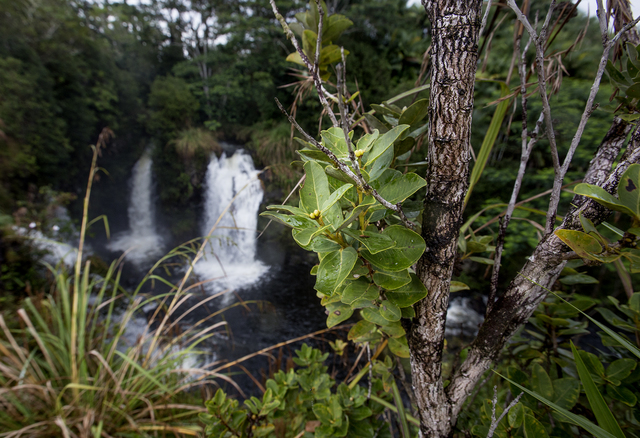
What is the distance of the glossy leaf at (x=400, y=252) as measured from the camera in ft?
1.18

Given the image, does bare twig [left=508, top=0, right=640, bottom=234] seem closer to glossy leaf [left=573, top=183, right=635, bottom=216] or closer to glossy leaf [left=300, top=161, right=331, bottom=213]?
glossy leaf [left=573, top=183, right=635, bottom=216]

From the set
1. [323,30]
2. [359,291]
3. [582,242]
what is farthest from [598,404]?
[323,30]

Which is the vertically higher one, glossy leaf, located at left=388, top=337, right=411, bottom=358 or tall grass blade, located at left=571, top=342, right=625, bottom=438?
tall grass blade, located at left=571, top=342, right=625, bottom=438

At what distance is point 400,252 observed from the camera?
0.37 m

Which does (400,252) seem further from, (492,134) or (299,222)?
(492,134)

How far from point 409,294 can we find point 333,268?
13 centimetres

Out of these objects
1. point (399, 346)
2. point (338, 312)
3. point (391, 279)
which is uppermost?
point (391, 279)

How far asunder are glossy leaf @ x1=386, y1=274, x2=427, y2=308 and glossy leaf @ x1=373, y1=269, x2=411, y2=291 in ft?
0.11

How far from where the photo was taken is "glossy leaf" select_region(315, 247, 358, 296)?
1.13 ft

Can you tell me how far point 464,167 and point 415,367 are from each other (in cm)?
34

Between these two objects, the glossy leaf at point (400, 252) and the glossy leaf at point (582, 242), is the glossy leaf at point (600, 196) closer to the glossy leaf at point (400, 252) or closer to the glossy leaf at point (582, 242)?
the glossy leaf at point (582, 242)

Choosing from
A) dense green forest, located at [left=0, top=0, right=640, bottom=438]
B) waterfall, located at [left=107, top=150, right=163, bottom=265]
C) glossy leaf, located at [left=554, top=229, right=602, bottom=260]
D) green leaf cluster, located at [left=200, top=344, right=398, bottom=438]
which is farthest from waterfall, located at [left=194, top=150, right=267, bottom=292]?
glossy leaf, located at [left=554, top=229, right=602, bottom=260]

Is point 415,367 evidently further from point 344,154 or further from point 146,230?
point 146,230

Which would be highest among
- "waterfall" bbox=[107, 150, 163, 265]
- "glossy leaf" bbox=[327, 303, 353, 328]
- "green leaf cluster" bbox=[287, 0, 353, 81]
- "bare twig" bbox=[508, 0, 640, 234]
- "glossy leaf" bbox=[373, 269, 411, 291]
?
"green leaf cluster" bbox=[287, 0, 353, 81]
